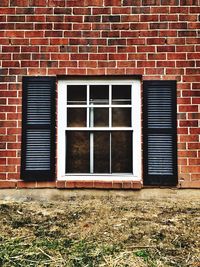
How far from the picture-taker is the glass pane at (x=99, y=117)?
600 centimetres

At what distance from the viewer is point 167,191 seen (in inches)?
228

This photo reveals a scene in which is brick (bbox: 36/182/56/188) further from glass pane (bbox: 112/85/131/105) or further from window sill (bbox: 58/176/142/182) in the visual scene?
glass pane (bbox: 112/85/131/105)

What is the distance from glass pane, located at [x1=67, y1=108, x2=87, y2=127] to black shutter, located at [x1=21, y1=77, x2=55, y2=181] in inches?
10.9

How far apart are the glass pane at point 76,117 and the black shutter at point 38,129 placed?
0.28 metres

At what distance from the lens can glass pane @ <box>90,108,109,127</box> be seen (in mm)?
6004

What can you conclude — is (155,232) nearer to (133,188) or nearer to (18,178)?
(133,188)

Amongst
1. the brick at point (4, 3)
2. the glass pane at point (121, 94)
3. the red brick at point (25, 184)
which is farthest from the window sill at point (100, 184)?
the brick at point (4, 3)

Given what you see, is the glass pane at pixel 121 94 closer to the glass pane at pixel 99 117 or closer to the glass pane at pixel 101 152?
the glass pane at pixel 99 117

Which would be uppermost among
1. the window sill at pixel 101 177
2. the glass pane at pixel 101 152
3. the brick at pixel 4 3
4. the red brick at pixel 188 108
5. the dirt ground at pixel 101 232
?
the brick at pixel 4 3

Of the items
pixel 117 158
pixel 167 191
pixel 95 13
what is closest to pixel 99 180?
pixel 117 158

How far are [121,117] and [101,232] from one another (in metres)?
1.88

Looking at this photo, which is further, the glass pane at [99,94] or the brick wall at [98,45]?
→ the glass pane at [99,94]

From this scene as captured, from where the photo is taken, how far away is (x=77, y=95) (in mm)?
6023

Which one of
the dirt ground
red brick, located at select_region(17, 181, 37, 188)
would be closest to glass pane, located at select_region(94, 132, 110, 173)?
the dirt ground
